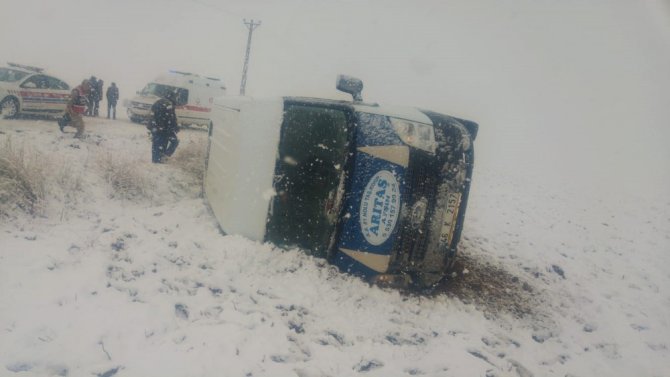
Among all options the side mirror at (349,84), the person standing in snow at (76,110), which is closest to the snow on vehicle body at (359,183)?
the side mirror at (349,84)

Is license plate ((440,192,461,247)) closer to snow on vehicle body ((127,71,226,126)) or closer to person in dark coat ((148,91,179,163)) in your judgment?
person in dark coat ((148,91,179,163))

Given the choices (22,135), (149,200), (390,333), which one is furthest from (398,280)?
(22,135)

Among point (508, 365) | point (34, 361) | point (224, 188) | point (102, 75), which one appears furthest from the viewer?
point (102, 75)

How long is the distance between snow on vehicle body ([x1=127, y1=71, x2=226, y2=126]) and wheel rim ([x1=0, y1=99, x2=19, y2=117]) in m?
3.84

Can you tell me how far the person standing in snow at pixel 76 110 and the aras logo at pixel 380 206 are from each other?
8038mm

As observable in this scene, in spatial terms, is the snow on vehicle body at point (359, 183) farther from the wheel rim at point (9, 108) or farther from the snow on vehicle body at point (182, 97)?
the snow on vehicle body at point (182, 97)

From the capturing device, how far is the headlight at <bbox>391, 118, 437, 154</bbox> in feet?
11.9

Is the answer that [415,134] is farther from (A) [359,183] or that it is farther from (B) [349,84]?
(B) [349,84]

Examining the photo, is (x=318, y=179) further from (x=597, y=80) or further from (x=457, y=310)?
(x=597, y=80)

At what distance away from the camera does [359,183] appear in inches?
139

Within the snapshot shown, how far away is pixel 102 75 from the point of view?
4959cm

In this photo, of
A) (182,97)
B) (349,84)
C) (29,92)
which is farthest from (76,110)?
(349,84)

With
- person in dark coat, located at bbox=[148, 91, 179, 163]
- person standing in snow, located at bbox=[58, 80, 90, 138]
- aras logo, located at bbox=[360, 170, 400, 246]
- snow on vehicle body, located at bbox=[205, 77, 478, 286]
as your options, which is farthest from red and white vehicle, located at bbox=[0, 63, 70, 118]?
aras logo, located at bbox=[360, 170, 400, 246]

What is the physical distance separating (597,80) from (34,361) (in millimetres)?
49820
